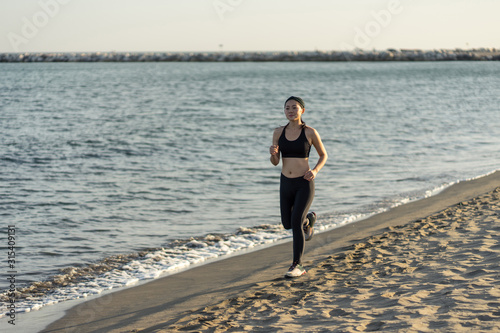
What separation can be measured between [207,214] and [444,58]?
15973 cm

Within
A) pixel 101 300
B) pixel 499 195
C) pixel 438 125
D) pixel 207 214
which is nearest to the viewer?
pixel 101 300

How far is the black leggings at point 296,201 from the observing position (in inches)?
217

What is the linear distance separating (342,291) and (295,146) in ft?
4.70

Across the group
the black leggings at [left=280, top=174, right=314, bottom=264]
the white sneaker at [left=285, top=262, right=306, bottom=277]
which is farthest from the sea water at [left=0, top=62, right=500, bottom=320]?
the black leggings at [left=280, top=174, right=314, bottom=264]

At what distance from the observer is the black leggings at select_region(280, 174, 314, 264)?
5520 mm

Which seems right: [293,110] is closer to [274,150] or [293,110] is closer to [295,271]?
[274,150]

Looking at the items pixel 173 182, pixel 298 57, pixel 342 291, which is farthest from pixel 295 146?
pixel 298 57

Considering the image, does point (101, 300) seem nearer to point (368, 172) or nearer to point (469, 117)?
point (368, 172)

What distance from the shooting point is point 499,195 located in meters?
9.27

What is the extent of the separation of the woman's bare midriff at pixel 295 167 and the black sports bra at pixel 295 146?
1.6 inches

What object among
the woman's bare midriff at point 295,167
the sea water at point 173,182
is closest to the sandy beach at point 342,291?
the sea water at point 173,182

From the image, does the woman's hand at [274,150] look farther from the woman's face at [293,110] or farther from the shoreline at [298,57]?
the shoreline at [298,57]

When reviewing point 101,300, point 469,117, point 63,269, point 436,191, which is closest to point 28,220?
point 63,269

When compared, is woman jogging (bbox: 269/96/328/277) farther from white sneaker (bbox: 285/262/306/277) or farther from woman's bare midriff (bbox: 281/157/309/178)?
white sneaker (bbox: 285/262/306/277)
